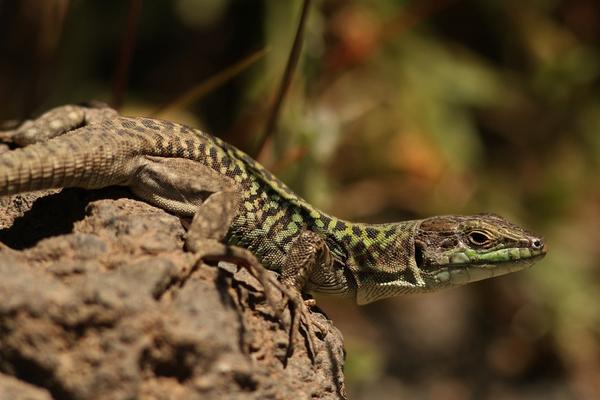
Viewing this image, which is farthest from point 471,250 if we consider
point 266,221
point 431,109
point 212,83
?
point 431,109

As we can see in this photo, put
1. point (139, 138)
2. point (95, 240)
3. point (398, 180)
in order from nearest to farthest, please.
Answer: point (95, 240), point (139, 138), point (398, 180)

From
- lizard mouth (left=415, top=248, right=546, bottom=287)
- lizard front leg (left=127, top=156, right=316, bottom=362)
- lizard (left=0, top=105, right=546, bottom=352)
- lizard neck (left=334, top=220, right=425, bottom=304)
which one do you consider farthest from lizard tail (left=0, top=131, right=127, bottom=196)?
lizard mouth (left=415, top=248, right=546, bottom=287)

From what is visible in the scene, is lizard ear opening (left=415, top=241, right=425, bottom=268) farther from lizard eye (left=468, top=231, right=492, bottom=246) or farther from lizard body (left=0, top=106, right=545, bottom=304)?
lizard eye (left=468, top=231, right=492, bottom=246)

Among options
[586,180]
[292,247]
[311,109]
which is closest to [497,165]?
[586,180]

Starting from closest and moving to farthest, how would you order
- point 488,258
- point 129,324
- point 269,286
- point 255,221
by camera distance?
point 129,324
point 269,286
point 255,221
point 488,258

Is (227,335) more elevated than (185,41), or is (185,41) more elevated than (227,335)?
(185,41)

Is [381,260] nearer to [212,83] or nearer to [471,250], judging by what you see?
[471,250]

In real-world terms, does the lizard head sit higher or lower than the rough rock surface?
higher

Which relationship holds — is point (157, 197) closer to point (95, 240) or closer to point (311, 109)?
point (95, 240)
